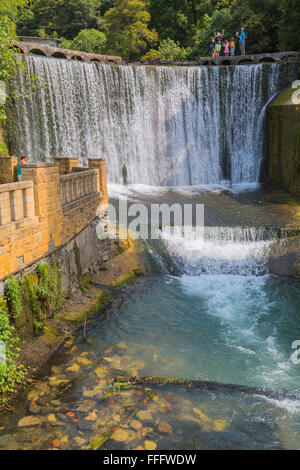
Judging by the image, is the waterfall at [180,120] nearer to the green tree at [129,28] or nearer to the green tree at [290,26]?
the green tree at [290,26]

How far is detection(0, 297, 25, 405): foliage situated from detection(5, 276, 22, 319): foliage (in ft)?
0.48

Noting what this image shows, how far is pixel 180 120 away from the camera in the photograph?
24016mm

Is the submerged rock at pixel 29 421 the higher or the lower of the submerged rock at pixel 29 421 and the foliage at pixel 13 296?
the lower

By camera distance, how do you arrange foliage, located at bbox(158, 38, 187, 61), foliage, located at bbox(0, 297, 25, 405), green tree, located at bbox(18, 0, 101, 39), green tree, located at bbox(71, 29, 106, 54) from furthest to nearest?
1. green tree, located at bbox(18, 0, 101, 39)
2. green tree, located at bbox(71, 29, 106, 54)
3. foliage, located at bbox(158, 38, 187, 61)
4. foliage, located at bbox(0, 297, 25, 405)

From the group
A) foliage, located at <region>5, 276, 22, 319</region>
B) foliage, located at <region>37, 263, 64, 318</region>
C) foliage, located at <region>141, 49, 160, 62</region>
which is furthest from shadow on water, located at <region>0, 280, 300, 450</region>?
foliage, located at <region>141, 49, 160, 62</region>

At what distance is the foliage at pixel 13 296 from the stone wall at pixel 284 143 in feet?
49.8

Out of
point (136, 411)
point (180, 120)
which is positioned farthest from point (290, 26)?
point (136, 411)

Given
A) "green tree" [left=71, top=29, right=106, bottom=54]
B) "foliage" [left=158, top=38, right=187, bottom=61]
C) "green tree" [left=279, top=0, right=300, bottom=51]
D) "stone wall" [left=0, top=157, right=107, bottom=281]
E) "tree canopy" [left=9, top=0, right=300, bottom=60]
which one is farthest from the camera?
"green tree" [left=71, top=29, right=106, bottom=54]

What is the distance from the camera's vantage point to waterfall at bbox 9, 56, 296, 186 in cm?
2214

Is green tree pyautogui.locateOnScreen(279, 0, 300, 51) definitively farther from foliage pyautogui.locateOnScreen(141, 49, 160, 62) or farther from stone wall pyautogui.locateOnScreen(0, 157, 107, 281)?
stone wall pyautogui.locateOnScreen(0, 157, 107, 281)

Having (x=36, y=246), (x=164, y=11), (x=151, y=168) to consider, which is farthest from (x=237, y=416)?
(x=164, y=11)

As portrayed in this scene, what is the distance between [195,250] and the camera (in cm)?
1459

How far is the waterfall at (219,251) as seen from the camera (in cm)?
1428

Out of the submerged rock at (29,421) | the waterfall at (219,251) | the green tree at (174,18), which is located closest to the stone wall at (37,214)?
the submerged rock at (29,421)
